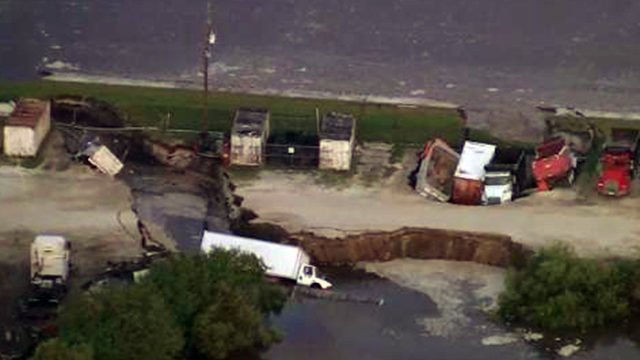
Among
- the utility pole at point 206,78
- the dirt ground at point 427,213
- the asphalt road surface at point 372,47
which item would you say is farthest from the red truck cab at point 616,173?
the utility pole at point 206,78

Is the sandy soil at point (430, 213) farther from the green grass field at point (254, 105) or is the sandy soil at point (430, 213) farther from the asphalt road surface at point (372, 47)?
the asphalt road surface at point (372, 47)

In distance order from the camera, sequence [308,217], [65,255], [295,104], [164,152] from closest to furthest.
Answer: [65,255] < [308,217] < [164,152] < [295,104]

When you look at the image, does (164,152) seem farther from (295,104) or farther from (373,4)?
(373,4)

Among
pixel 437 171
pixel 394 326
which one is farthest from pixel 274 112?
pixel 394 326

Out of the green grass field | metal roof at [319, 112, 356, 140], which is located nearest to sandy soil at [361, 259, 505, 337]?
metal roof at [319, 112, 356, 140]

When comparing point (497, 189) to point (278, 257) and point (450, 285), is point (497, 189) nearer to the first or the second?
point (450, 285)

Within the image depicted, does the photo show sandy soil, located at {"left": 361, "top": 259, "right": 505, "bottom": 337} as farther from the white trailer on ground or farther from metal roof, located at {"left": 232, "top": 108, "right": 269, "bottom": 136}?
the white trailer on ground

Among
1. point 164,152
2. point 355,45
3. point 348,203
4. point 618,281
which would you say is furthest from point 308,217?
point 355,45
